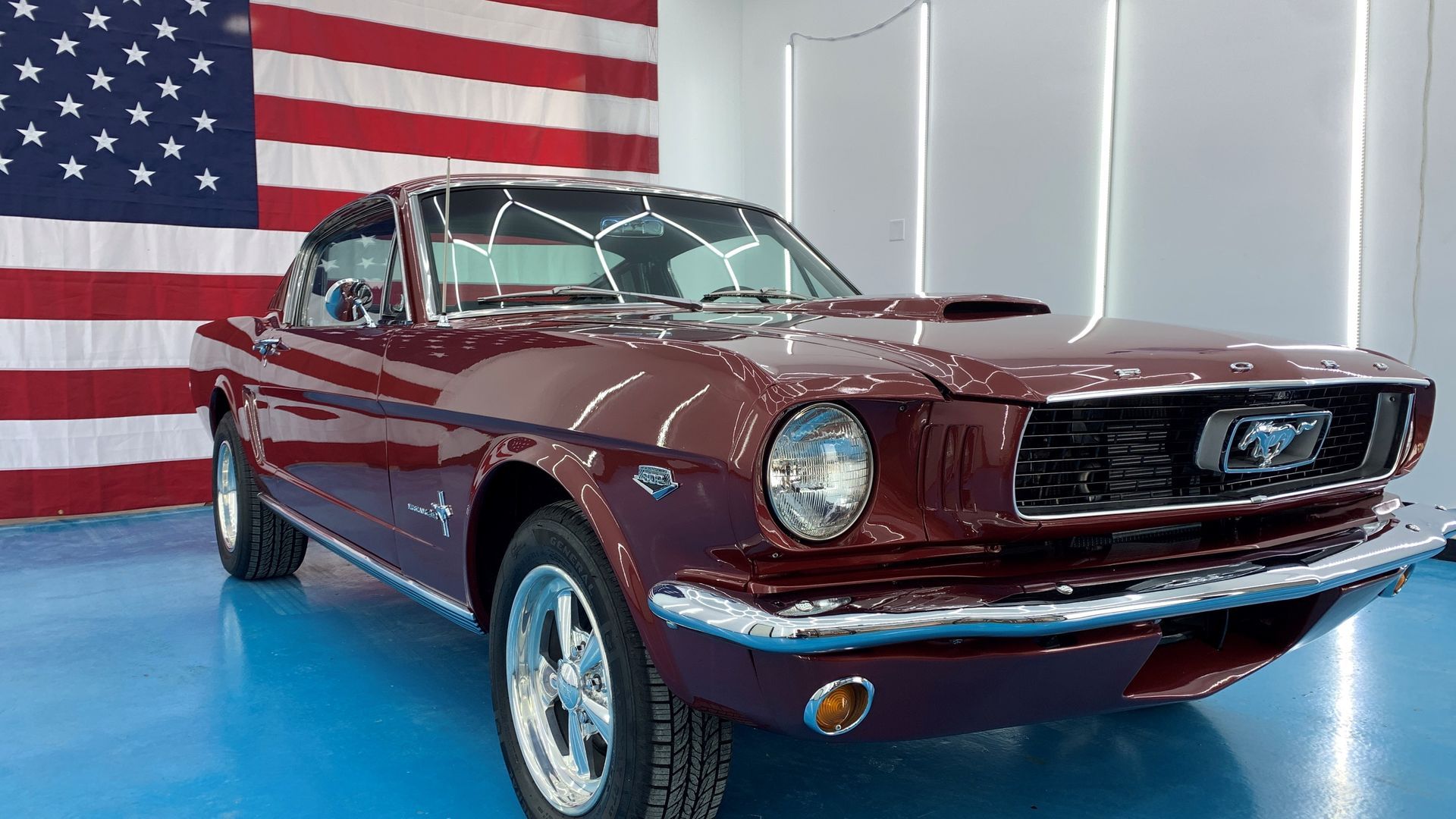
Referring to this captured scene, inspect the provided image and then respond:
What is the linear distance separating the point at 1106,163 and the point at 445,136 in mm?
3816

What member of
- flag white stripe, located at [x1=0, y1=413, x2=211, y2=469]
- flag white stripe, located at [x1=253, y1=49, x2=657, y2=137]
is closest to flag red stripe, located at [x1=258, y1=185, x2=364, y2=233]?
flag white stripe, located at [x1=253, y1=49, x2=657, y2=137]

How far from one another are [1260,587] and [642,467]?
3.18ft

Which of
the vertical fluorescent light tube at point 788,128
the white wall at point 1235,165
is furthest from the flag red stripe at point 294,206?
the white wall at point 1235,165

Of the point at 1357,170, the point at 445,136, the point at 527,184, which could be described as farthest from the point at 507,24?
the point at 1357,170

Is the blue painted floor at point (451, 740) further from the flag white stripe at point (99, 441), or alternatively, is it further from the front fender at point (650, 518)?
the flag white stripe at point (99, 441)

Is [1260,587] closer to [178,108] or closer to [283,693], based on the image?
[283,693]

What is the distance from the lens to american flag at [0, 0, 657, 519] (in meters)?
5.00

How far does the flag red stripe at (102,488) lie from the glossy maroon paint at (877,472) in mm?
4029

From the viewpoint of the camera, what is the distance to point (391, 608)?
3.48m

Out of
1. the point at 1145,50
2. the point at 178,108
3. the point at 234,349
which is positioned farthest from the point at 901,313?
the point at 178,108

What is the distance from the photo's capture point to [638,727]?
1.59 m

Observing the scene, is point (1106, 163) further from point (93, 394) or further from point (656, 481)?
point (93, 394)

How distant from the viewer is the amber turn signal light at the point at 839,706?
137 cm

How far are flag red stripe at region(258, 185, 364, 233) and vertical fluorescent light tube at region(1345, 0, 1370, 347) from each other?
5.03 metres
